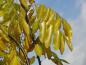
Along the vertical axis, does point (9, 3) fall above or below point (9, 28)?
above

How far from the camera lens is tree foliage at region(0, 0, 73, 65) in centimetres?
322

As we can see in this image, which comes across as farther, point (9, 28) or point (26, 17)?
point (26, 17)

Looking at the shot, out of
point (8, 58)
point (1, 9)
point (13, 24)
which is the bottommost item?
point (8, 58)

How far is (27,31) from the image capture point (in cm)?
318

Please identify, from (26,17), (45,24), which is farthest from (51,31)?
(26,17)

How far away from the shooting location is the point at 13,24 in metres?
3.23

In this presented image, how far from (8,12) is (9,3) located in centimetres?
17

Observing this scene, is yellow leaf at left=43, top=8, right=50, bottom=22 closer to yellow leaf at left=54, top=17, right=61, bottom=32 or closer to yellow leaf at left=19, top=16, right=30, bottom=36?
yellow leaf at left=54, top=17, right=61, bottom=32

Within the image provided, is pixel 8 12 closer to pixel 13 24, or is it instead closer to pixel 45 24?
pixel 13 24

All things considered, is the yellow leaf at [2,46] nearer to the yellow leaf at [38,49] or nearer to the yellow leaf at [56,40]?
the yellow leaf at [38,49]

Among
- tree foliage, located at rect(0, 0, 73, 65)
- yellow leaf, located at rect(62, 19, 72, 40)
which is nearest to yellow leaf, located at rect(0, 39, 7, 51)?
tree foliage, located at rect(0, 0, 73, 65)

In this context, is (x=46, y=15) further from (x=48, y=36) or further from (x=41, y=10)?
(x=48, y=36)

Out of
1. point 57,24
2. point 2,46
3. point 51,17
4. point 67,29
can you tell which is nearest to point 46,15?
point 51,17

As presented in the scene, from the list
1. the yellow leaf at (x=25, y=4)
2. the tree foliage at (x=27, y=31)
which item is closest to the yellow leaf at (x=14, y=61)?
the tree foliage at (x=27, y=31)
